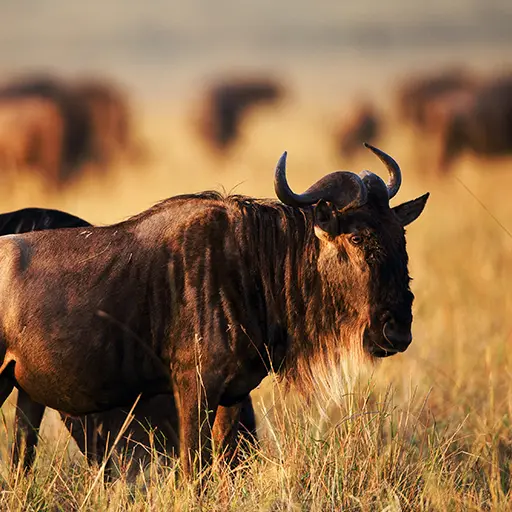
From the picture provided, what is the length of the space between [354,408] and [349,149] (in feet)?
86.2

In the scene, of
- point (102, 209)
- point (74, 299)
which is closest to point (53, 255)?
point (74, 299)

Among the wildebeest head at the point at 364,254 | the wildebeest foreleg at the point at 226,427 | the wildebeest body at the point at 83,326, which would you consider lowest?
the wildebeest foreleg at the point at 226,427

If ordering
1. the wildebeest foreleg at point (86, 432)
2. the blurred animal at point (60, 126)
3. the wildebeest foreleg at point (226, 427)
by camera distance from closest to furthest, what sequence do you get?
the wildebeest foreleg at point (226, 427) < the wildebeest foreleg at point (86, 432) < the blurred animal at point (60, 126)

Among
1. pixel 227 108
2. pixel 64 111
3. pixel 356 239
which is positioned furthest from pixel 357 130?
pixel 356 239

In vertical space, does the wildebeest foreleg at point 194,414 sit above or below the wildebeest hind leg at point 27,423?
above

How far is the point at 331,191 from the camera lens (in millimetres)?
4082

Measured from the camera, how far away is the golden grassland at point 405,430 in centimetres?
398

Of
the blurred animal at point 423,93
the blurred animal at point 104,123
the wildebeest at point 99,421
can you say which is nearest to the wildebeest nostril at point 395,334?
the wildebeest at point 99,421

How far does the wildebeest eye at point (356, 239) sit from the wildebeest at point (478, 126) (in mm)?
17132

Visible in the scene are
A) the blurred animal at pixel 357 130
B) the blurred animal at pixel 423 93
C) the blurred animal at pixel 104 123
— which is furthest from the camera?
the blurred animal at pixel 357 130

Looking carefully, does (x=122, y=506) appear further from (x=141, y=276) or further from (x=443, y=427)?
(x=443, y=427)

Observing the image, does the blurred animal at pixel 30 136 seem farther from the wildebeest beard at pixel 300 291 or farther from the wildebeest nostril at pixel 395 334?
the wildebeest nostril at pixel 395 334

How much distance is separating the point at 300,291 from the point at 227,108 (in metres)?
34.1

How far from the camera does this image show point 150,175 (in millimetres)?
23469
